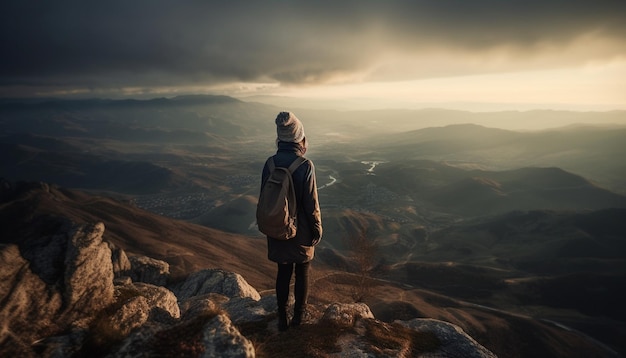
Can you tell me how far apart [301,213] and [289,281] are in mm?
2228

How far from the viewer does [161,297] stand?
13117 mm

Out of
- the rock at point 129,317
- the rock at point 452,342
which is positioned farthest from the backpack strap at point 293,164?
the rock at point 452,342

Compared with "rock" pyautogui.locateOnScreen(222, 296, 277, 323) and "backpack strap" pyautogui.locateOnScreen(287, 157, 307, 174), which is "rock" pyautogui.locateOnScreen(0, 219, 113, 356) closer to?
"rock" pyautogui.locateOnScreen(222, 296, 277, 323)

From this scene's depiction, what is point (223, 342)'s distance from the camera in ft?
21.1

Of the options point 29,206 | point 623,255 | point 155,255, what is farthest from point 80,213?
point 623,255

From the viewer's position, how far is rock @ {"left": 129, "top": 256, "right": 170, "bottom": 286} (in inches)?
1880

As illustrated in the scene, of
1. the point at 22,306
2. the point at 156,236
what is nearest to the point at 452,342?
the point at 22,306

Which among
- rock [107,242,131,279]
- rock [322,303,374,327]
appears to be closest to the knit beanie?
rock [322,303,374,327]

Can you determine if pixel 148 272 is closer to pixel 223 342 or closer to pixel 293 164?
pixel 223 342

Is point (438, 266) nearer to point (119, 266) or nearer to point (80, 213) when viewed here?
point (119, 266)

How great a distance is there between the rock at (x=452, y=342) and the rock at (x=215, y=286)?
81.0ft

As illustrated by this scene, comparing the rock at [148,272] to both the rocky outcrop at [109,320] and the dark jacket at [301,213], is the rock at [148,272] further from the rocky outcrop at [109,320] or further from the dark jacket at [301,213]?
the dark jacket at [301,213]

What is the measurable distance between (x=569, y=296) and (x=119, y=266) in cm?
14007

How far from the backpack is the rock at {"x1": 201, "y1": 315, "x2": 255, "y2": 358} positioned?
2287mm
